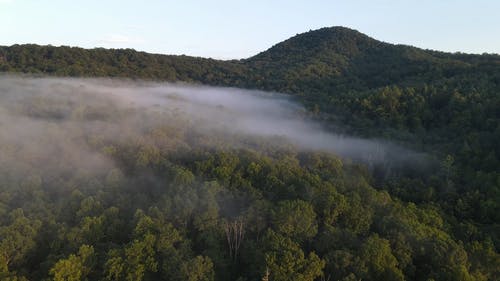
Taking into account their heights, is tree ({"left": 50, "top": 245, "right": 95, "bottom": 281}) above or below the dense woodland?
below

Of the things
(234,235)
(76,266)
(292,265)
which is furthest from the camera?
(234,235)

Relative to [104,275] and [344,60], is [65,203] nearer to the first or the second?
[104,275]

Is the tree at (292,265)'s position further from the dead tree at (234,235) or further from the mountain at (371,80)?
the mountain at (371,80)

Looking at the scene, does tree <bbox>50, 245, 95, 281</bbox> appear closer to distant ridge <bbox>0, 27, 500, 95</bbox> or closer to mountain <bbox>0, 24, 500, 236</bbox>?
mountain <bbox>0, 24, 500, 236</bbox>

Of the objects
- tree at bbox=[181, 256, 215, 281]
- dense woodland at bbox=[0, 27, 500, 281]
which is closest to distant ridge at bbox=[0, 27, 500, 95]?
dense woodland at bbox=[0, 27, 500, 281]

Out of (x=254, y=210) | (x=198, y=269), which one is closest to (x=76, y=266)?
(x=198, y=269)

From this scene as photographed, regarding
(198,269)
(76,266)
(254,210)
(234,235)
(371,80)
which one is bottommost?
(76,266)

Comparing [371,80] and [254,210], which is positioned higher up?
[371,80]

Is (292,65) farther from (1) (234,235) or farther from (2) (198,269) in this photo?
(2) (198,269)
